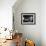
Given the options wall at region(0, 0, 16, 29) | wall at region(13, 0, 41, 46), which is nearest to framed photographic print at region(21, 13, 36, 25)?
wall at region(13, 0, 41, 46)

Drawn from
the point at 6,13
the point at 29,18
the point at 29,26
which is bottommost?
the point at 29,26

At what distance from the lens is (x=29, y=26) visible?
580 cm

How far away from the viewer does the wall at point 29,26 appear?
5.79 meters

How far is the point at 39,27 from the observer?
5816mm

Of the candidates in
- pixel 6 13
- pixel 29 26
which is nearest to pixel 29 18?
pixel 29 26

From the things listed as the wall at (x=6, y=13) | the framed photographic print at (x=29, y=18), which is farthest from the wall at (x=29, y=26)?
the wall at (x=6, y=13)

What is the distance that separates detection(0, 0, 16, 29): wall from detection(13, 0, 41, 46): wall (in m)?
1.22

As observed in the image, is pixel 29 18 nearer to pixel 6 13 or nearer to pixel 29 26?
pixel 29 26

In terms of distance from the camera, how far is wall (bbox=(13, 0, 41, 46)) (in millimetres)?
5789

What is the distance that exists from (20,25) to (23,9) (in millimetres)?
840

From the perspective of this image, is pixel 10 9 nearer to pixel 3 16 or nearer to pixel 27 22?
pixel 3 16

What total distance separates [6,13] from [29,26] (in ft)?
5.53

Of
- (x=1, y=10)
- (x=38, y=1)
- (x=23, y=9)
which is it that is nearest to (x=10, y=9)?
(x=1, y=10)

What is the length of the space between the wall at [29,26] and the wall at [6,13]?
1.22 m
